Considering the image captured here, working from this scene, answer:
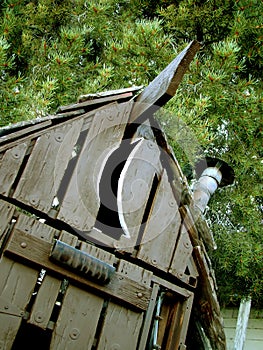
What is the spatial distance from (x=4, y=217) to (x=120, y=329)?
1242 mm

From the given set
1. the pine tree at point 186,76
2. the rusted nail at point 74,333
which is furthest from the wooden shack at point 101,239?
the pine tree at point 186,76

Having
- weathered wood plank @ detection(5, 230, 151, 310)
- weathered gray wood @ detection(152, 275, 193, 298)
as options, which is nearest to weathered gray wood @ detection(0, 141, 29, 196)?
weathered wood plank @ detection(5, 230, 151, 310)

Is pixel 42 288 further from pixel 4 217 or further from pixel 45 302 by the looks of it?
pixel 4 217

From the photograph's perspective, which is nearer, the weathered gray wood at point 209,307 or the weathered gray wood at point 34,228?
the weathered gray wood at point 34,228

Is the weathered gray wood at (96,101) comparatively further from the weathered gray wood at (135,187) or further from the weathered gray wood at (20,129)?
the weathered gray wood at (135,187)

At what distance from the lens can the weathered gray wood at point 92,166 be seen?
11.7ft

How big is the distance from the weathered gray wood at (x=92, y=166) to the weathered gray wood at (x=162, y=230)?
52 centimetres

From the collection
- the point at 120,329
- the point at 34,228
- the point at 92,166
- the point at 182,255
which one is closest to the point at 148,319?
the point at 120,329

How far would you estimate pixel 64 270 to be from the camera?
133 inches

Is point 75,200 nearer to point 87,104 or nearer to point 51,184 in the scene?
point 51,184

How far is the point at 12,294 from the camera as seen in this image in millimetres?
3195

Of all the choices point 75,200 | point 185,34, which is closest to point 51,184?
point 75,200

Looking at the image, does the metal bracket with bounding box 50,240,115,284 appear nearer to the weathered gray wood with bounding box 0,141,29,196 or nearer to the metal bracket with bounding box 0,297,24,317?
the metal bracket with bounding box 0,297,24,317

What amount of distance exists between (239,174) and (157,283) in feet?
16.5
